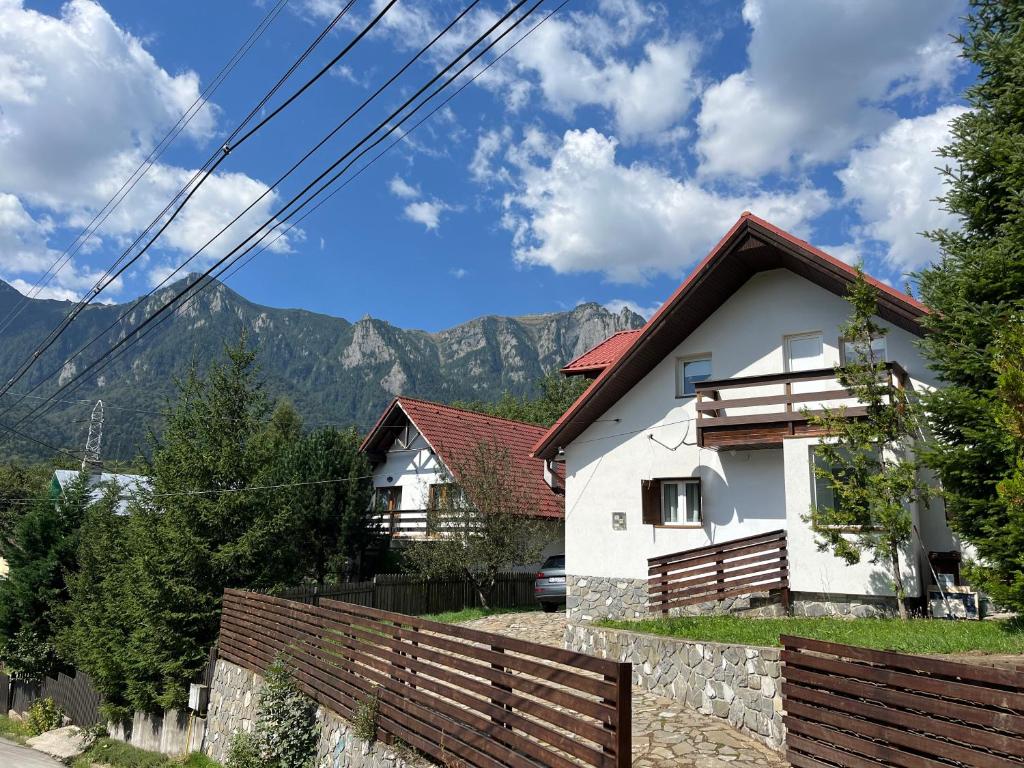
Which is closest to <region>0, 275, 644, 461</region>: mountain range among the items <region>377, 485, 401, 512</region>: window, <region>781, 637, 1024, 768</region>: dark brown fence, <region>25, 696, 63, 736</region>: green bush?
<region>377, 485, 401, 512</region>: window

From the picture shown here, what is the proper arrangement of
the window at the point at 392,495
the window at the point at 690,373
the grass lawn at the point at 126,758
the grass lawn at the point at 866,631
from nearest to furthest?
1. the grass lawn at the point at 866,631
2. the grass lawn at the point at 126,758
3. the window at the point at 690,373
4. the window at the point at 392,495

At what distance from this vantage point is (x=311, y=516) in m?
22.0

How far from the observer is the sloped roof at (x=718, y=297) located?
520 inches

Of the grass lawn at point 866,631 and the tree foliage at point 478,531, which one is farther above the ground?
the tree foliage at point 478,531

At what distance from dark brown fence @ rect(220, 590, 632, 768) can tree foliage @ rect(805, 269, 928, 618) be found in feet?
19.5

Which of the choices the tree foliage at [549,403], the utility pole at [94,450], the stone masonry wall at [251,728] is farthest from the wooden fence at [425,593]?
the tree foliage at [549,403]

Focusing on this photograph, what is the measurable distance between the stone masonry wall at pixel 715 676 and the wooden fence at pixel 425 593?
33.2 feet

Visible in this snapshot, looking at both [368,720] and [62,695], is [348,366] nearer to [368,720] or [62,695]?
[62,695]

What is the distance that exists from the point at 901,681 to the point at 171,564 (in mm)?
13861

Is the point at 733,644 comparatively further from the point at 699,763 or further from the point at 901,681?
the point at 901,681

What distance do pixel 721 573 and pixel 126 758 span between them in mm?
13075

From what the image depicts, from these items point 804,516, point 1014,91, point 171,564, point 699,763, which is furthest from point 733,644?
point 171,564

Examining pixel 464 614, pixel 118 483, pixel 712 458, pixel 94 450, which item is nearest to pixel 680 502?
pixel 712 458

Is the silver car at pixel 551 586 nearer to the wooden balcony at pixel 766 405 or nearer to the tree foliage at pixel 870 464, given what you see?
the wooden balcony at pixel 766 405
